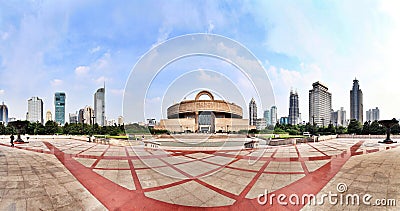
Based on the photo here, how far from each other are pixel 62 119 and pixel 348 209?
21898 mm

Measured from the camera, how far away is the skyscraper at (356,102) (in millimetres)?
7488

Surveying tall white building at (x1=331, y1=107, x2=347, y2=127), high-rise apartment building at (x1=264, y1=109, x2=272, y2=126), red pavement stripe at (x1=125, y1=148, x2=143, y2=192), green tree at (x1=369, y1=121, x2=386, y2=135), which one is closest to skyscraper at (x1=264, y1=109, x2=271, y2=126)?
high-rise apartment building at (x1=264, y1=109, x2=272, y2=126)

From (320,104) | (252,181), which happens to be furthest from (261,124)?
(320,104)

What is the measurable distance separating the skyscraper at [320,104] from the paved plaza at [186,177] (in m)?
3.19

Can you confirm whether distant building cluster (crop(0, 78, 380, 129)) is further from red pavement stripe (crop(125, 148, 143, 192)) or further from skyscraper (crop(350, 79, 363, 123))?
red pavement stripe (crop(125, 148, 143, 192))

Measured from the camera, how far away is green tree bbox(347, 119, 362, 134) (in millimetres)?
10472

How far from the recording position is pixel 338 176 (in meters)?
4.53

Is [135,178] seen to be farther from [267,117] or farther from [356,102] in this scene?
[356,102]

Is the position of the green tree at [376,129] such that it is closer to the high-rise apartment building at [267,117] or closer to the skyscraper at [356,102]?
the skyscraper at [356,102]

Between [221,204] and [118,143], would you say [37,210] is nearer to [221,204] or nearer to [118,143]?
[118,143]

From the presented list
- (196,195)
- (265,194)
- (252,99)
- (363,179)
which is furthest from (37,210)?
(363,179)

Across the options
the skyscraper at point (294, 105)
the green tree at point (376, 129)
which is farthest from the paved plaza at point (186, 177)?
the skyscraper at point (294, 105)

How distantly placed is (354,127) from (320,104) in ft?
9.61

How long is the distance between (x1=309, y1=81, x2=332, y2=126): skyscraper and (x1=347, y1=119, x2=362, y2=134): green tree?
1181 mm
